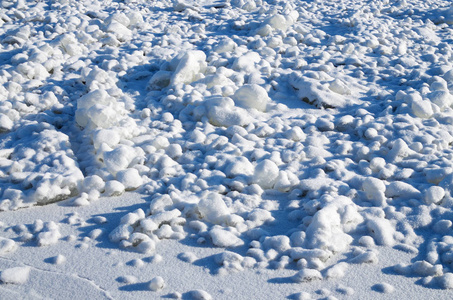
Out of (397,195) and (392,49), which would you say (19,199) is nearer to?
(397,195)

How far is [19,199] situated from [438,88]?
7.81 feet

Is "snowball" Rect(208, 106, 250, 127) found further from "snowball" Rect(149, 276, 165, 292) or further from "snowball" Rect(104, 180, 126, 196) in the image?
"snowball" Rect(149, 276, 165, 292)

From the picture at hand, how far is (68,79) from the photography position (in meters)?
2.87

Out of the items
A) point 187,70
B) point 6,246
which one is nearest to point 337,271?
point 6,246

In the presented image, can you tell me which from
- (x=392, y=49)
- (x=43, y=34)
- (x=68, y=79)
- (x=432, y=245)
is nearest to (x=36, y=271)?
(x=432, y=245)

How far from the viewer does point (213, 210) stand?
1670 millimetres

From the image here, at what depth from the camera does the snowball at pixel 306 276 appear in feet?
Result: 4.56

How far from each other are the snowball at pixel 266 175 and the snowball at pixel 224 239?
37 centimetres

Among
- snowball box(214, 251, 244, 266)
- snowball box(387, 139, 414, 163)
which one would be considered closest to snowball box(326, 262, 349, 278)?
snowball box(214, 251, 244, 266)

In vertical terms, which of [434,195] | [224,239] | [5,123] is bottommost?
[5,123]

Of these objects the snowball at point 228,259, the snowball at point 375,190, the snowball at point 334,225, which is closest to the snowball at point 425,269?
the snowball at point 334,225

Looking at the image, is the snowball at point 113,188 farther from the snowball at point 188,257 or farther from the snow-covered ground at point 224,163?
the snowball at point 188,257

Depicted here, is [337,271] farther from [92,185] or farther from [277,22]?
[277,22]

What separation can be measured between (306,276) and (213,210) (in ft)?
1.45
